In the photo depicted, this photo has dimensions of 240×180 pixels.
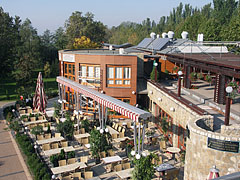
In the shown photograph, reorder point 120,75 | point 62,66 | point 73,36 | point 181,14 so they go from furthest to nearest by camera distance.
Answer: point 181,14 → point 73,36 → point 62,66 → point 120,75

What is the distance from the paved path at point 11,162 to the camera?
14.4 metres

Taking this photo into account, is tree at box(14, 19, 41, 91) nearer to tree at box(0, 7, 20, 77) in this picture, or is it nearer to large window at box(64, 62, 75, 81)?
tree at box(0, 7, 20, 77)

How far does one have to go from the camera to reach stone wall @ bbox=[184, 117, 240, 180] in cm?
1059

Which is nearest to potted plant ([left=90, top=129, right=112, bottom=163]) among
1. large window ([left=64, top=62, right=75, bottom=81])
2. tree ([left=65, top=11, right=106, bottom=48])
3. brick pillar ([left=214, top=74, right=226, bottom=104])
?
brick pillar ([left=214, top=74, right=226, bottom=104])

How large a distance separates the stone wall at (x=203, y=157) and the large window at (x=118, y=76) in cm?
1301

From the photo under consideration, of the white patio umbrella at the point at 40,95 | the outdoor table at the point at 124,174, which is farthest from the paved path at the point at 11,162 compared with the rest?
the outdoor table at the point at 124,174

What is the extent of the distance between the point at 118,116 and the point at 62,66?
8.84 meters

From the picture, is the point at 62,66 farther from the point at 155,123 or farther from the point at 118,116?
the point at 155,123

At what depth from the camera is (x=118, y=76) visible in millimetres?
25016

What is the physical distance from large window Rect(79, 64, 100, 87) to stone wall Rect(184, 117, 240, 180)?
1455 cm

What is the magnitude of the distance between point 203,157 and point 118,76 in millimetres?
14897

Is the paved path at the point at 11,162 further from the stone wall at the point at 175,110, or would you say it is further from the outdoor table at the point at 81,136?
the stone wall at the point at 175,110

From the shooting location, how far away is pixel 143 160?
12188mm

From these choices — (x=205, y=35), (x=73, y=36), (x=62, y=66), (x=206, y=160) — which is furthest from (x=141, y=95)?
(x=73, y=36)
